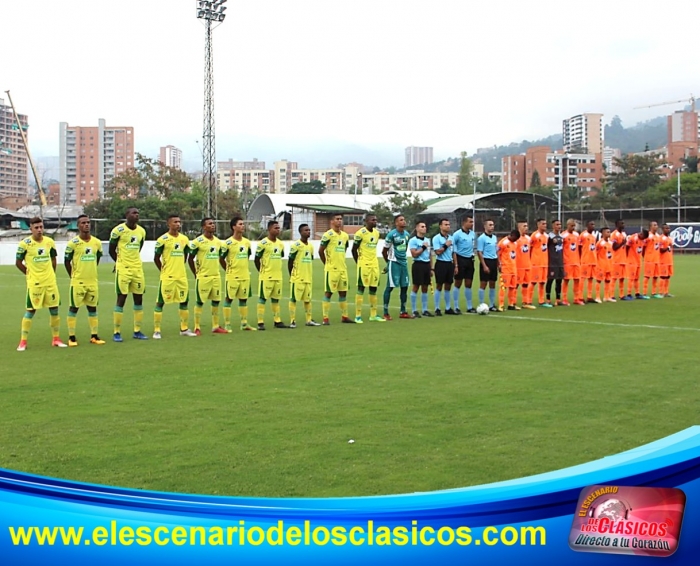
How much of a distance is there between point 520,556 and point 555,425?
4.53 metres

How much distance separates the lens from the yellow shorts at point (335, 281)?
522 inches

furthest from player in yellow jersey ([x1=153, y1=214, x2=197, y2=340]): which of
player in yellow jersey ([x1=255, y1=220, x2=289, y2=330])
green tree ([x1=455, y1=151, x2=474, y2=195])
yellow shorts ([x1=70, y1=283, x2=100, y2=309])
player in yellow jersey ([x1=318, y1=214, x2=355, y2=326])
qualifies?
green tree ([x1=455, y1=151, x2=474, y2=195])

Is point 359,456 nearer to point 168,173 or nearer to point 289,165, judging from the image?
point 168,173

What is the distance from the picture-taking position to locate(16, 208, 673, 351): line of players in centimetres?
1088

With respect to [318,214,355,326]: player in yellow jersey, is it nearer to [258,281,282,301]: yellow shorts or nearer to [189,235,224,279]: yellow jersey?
[258,281,282,301]: yellow shorts

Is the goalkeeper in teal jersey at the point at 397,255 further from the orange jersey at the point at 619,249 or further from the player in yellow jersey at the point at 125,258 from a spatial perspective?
the orange jersey at the point at 619,249

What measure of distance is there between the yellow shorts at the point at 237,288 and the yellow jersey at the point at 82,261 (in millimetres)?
2200

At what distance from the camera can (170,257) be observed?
11.6m

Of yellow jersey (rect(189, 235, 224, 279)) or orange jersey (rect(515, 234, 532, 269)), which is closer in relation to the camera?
yellow jersey (rect(189, 235, 224, 279))

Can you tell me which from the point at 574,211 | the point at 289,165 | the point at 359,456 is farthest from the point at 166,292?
the point at 289,165

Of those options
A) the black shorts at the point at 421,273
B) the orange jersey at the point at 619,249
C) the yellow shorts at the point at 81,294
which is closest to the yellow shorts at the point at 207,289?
the yellow shorts at the point at 81,294

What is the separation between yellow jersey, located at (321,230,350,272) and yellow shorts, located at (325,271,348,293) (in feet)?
0.22

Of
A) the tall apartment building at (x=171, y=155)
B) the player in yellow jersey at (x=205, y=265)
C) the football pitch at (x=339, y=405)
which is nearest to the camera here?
the football pitch at (x=339, y=405)

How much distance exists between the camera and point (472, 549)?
1740 millimetres
